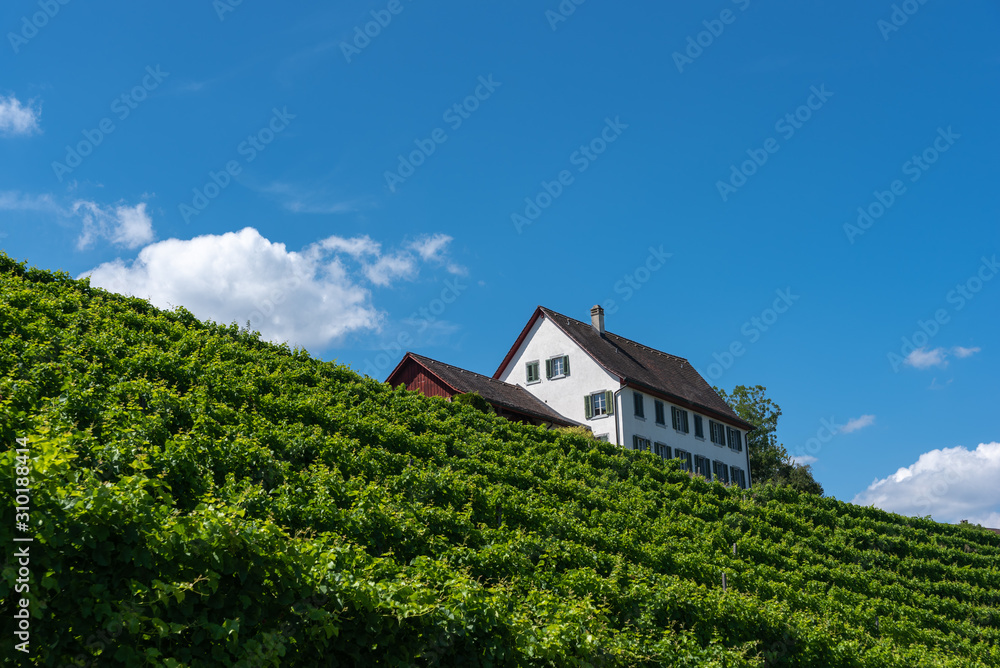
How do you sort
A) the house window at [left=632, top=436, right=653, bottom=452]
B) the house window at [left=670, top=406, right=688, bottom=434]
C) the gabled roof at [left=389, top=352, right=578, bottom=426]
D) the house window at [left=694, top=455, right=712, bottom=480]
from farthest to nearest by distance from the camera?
the house window at [left=694, top=455, right=712, bottom=480] < the house window at [left=670, top=406, right=688, bottom=434] < the house window at [left=632, top=436, right=653, bottom=452] < the gabled roof at [left=389, top=352, right=578, bottom=426]

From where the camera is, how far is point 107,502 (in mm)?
5969

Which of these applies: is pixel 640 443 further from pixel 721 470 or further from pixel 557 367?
pixel 721 470

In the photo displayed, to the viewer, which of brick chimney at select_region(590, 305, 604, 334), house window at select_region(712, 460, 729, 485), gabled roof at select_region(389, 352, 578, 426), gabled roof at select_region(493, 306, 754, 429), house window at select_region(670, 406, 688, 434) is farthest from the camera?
brick chimney at select_region(590, 305, 604, 334)

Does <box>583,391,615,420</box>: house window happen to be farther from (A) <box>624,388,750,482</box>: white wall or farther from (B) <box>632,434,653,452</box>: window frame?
(B) <box>632,434,653,452</box>: window frame

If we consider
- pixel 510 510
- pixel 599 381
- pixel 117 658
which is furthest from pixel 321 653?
pixel 599 381

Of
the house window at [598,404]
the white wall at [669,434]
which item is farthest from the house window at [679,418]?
the house window at [598,404]

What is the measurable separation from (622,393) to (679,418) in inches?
245

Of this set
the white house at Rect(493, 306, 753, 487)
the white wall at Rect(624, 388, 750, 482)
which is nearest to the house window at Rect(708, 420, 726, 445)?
the white house at Rect(493, 306, 753, 487)

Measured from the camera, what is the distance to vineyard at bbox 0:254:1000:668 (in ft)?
19.9

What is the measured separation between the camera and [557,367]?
44.8 m

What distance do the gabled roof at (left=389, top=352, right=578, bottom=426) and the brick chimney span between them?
25.6 feet

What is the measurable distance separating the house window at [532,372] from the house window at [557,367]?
31.7 inches

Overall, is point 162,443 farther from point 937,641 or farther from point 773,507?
point 773,507

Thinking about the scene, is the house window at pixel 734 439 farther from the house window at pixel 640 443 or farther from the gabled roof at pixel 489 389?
the gabled roof at pixel 489 389
